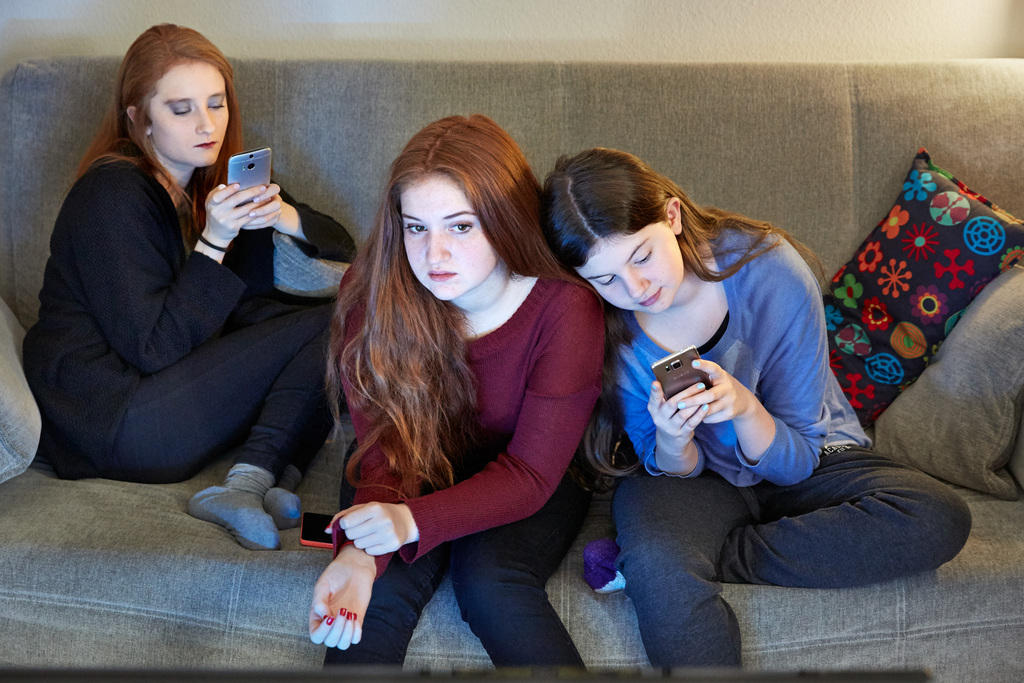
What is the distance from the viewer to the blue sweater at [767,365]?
1429mm

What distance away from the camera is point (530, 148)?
1.90 meters

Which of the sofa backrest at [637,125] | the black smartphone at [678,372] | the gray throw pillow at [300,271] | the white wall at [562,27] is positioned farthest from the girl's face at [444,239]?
the white wall at [562,27]

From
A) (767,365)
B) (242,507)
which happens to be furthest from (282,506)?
(767,365)

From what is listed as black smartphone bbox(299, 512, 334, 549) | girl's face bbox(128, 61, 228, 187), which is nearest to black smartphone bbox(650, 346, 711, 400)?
black smartphone bbox(299, 512, 334, 549)

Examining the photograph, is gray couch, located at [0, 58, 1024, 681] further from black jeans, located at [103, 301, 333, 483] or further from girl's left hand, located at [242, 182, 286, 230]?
girl's left hand, located at [242, 182, 286, 230]

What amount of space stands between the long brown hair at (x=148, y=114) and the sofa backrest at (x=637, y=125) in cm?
19

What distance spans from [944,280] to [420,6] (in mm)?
1230

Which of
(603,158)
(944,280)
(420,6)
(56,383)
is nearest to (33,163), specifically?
(56,383)

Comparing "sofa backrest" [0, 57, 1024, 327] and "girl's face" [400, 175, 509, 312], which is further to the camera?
"sofa backrest" [0, 57, 1024, 327]

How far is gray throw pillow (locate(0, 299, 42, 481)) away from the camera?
4.77 ft

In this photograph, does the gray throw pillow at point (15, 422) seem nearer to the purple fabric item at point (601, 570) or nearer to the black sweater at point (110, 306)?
the black sweater at point (110, 306)

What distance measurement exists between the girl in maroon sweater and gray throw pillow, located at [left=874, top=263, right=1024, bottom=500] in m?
0.62

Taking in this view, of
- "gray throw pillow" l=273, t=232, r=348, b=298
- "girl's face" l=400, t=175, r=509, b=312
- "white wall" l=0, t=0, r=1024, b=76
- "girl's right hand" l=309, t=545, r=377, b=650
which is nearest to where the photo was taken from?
"girl's right hand" l=309, t=545, r=377, b=650

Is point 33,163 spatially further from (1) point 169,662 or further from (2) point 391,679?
(2) point 391,679
